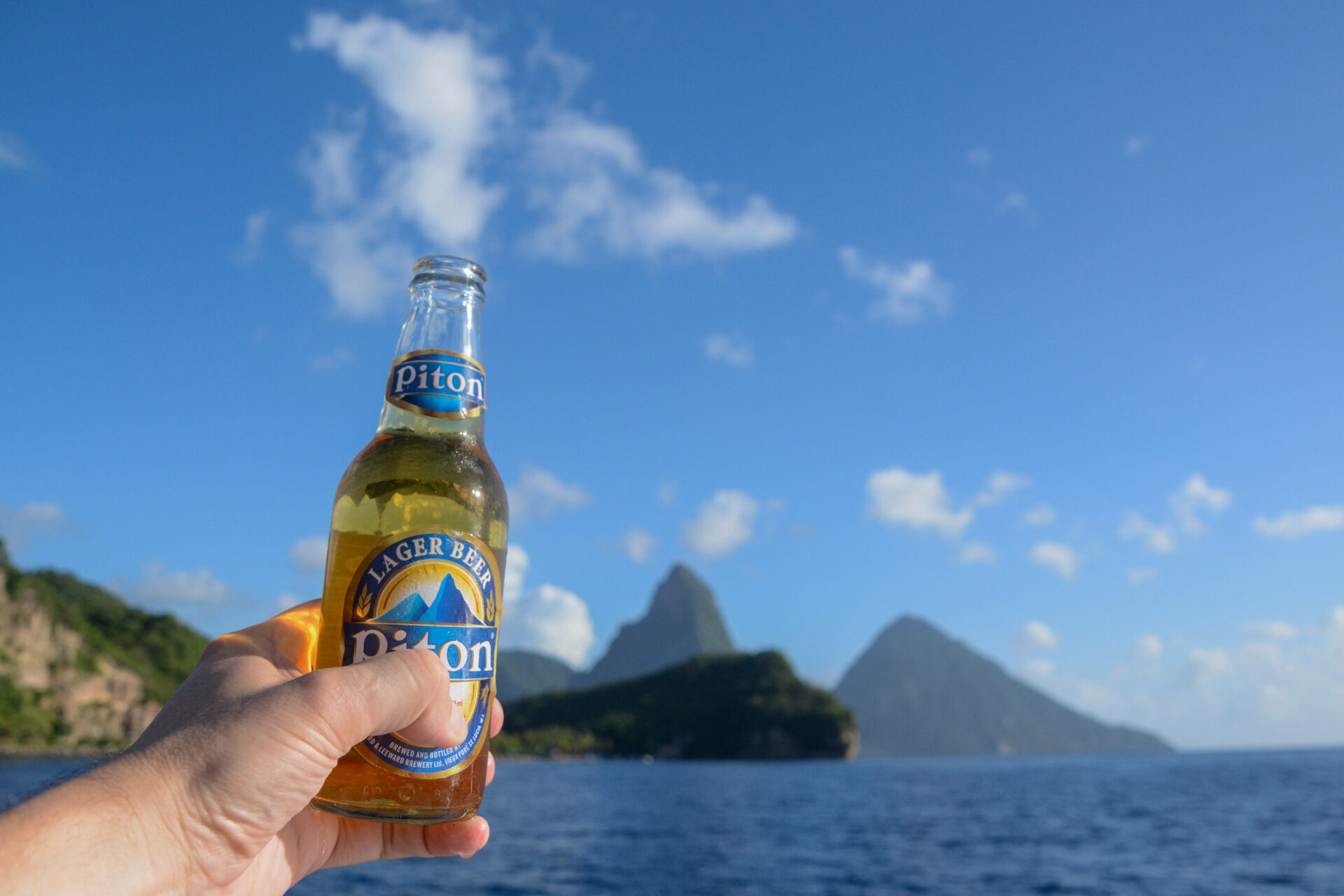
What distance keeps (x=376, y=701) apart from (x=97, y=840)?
1.61 feet

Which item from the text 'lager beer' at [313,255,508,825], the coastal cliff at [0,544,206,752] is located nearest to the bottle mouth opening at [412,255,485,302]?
the text 'lager beer' at [313,255,508,825]

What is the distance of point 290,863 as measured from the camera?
2.02 meters

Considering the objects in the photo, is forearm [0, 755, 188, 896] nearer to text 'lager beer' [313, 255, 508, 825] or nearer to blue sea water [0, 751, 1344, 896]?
text 'lager beer' [313, 255, 508, 825]

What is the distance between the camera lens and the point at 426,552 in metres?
1.92

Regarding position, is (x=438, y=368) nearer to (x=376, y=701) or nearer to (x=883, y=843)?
(x=376, y=701)

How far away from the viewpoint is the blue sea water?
22188 millimetres

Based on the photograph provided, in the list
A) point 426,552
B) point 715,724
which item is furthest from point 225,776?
point 715,724

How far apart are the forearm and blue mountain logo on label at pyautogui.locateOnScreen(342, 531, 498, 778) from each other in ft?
1.59

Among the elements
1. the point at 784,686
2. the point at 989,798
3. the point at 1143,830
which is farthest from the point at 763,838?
the point at 784,686

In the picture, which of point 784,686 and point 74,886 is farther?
point 784,686

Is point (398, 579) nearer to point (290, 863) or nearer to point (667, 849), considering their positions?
point (290, 863)

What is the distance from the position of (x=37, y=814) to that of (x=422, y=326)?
135 cm

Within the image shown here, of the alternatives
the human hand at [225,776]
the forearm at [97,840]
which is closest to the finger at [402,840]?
→ the human hand at [225,776]

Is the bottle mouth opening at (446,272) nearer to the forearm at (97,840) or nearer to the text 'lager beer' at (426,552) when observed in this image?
the text 'lager beer' at (426,552)
